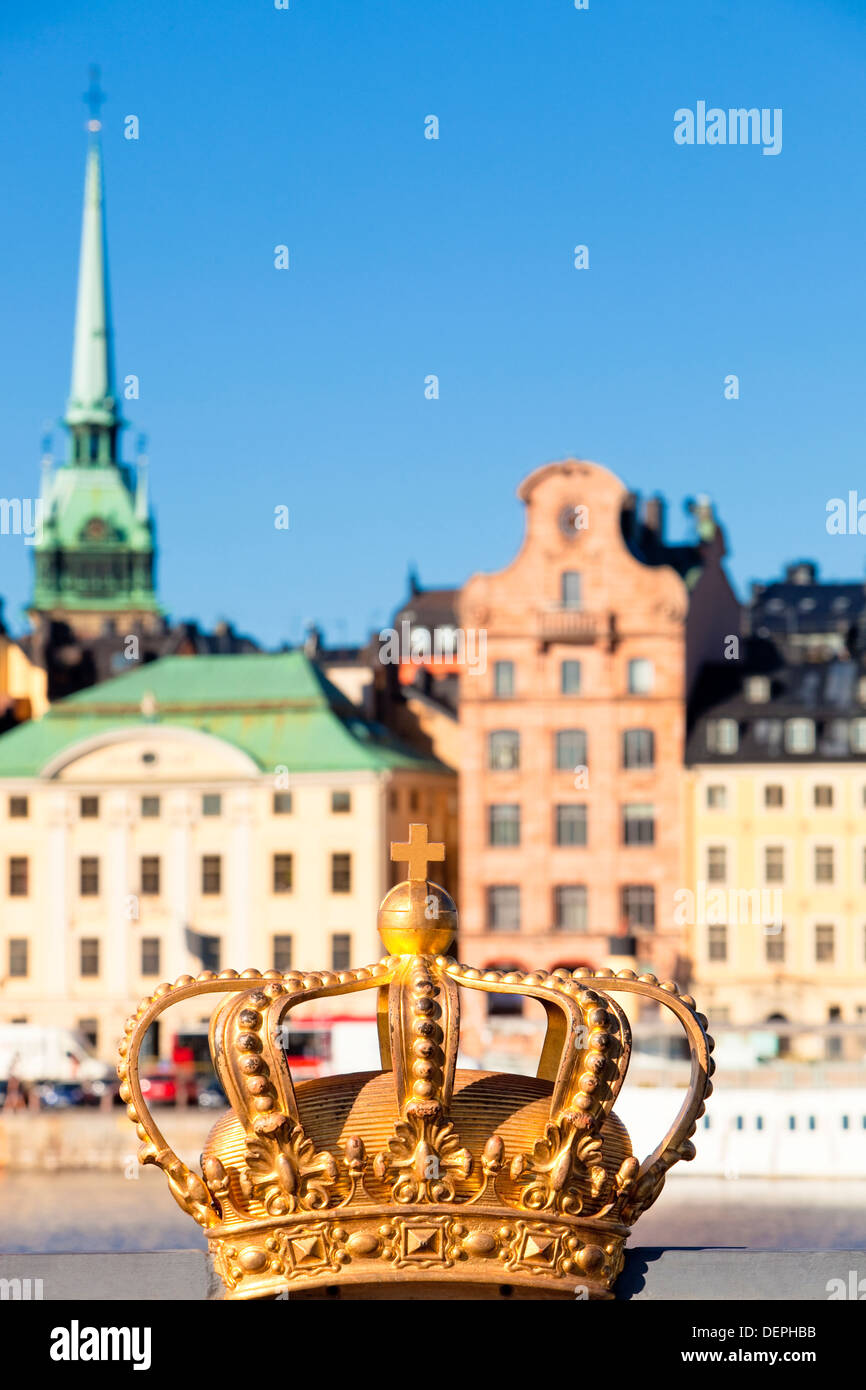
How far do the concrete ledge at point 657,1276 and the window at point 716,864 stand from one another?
2991 inches

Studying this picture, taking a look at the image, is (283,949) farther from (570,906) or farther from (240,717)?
(570,906)

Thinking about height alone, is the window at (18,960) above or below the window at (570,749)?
below

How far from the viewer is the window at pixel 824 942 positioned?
291ft

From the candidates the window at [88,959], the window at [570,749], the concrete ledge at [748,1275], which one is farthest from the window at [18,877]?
Answer: the concrete ledge at [748,1275]

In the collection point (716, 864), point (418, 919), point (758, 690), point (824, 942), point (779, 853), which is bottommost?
point (824, 942)

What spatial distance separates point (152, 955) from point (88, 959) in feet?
6.99

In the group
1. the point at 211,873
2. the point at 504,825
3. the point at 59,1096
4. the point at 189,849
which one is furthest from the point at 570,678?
the point at 59,1096

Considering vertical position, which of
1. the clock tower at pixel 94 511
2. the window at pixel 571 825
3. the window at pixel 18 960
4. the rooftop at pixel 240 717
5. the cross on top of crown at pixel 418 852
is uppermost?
the clock tower at pixel 94 511

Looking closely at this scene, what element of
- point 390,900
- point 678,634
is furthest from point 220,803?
point 390,900

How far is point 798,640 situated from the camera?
117 metres

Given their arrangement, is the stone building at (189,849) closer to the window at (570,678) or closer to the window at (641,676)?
the window at (570,678)

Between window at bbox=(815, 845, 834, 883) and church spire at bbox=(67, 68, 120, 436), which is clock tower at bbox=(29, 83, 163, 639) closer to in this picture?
church spire at bbox=(67, 68, 120, 436)

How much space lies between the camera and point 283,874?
→ 9131cm

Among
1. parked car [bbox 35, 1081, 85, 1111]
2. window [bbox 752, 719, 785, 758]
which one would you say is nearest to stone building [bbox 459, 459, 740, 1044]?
window [bbox 752, 719, 785, 758]
